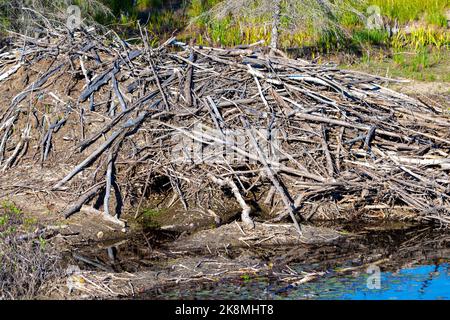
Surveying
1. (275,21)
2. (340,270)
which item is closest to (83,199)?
(340,270)

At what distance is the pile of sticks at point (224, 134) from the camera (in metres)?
8.32

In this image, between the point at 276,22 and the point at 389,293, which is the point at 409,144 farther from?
the point at 276,22

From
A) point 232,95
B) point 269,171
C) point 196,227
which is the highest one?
point 232,95

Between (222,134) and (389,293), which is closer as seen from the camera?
(389,293)

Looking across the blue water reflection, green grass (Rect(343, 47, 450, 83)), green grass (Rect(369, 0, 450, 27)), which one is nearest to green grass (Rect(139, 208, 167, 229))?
the blue water reflection

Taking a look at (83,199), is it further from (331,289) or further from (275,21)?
(275,21)

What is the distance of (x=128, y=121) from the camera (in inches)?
339

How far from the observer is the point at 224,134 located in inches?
336

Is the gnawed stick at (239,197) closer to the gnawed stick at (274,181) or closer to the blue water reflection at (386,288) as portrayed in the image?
the gnawed stick at (274,181)

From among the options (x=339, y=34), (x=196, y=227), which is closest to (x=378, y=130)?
(x=196, y=227)

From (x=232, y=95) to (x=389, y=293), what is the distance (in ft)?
10.8

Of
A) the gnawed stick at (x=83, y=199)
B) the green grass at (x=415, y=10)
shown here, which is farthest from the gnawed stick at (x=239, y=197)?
the green grass at (x=415, y=10)

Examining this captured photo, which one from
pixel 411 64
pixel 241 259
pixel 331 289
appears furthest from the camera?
pixel 411 64

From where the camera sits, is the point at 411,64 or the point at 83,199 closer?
the point at 83,199
